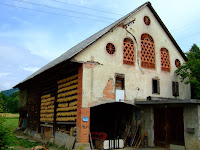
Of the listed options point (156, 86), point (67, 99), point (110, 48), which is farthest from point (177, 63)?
point (67, 99)

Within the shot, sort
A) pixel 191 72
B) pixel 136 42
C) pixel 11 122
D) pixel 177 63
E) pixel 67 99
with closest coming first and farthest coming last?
pixel 11 122
pixel 67 99
pixel 136 42
pixel 191 72
pixel 177 63

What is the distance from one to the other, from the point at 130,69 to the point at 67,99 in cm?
509

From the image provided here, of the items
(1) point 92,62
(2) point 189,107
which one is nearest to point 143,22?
(1) point 92,62

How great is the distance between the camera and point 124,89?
1515 cm

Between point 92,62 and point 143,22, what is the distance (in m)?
6.41

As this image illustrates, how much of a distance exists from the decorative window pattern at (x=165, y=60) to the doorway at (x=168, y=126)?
4.39m

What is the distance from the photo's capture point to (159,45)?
18.0 metres

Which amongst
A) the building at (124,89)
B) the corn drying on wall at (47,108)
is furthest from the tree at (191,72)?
the corn drying on wall at (47,108)

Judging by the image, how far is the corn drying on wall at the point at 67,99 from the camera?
14.1m

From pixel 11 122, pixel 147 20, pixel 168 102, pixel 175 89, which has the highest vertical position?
pixel 147 20

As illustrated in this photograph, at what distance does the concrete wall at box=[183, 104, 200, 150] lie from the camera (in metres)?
12.3

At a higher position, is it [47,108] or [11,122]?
[47,108]

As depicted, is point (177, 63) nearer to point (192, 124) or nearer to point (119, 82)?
point (119, 82)

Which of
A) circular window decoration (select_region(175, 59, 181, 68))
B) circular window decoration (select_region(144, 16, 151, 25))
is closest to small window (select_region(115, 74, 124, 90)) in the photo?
circular window decoration (select_region(144, 16, 151, 25))
